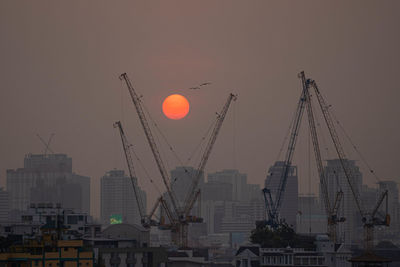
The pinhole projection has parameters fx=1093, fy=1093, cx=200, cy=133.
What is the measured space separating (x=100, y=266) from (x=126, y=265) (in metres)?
26.3

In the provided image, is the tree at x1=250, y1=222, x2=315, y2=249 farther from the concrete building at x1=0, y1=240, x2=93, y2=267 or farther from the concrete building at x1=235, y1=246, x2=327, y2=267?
the concrete building at x1=0, y1=240, x2=93, y2=267

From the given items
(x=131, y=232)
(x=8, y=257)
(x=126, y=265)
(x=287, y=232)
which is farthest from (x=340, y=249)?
(x=8, y=257)

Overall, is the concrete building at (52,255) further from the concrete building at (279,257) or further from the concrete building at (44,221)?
the concrete building at (279,257)

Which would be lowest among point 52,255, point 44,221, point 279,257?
point 52,255

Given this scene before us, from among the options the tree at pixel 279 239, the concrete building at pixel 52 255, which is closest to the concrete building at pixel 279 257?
the tree at pixel 279 239

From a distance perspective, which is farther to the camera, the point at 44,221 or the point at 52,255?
the point at 44,221

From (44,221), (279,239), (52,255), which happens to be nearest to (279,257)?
(279,239)

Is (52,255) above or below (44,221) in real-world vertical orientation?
below

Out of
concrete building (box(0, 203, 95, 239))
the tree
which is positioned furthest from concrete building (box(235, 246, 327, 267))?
concrete building (box(0, 203, 95, 239))

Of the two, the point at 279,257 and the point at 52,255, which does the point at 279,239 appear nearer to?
the point at 279,257

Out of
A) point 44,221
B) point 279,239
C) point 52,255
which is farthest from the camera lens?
point 279,239

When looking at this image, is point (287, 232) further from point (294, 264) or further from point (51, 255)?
point (51, 255)

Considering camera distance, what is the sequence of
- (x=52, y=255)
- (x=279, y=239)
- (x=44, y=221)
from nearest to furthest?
(x=52, y=255), (x=44, y=221), (x=279, y=239)

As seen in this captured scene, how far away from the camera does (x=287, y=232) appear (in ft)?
636
